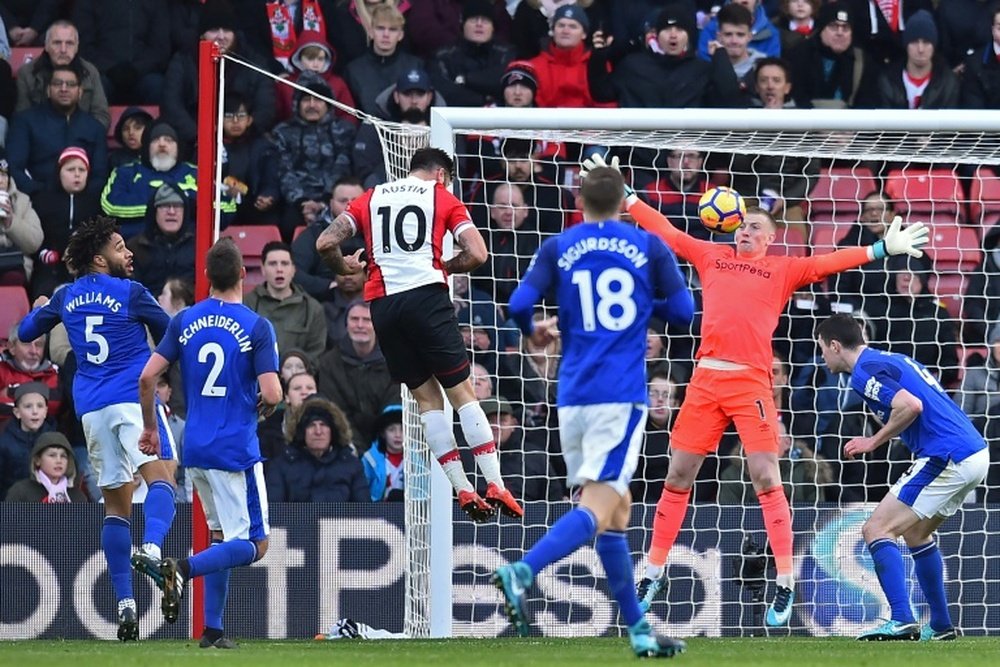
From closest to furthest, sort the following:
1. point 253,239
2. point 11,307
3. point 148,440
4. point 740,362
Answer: point 148,440 → point 740,362 → point 11,307 → point 253,239

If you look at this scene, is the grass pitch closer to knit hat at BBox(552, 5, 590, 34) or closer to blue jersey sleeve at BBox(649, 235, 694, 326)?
blue jersey sleeve at BBox(649, 235, 694, 326)

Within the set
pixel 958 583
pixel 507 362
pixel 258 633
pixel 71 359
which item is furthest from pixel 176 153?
pixel 958 583

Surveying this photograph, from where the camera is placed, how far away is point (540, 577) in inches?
488

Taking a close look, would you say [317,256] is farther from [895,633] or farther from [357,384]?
[895,633]

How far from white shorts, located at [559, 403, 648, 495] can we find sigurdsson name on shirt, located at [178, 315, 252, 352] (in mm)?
2090

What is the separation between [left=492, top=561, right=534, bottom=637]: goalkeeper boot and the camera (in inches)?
296

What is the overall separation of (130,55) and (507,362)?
15.9 feet

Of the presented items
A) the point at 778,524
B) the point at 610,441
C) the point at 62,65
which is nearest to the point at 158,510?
the point at 610,441

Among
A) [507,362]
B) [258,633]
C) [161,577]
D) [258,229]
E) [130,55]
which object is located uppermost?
[130,55]

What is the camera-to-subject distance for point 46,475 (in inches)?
497

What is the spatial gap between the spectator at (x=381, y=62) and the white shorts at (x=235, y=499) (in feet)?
21.0

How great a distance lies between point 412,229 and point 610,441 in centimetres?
249

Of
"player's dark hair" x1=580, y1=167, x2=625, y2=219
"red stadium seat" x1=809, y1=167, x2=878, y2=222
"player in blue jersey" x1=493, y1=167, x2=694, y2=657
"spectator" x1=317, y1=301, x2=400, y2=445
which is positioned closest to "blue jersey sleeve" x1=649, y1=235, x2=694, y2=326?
"player in blue jersey" x1=493, y1=167, x2=694, y2=657

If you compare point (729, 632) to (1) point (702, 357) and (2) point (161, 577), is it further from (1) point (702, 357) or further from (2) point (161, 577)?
(2) point (161, 577)
